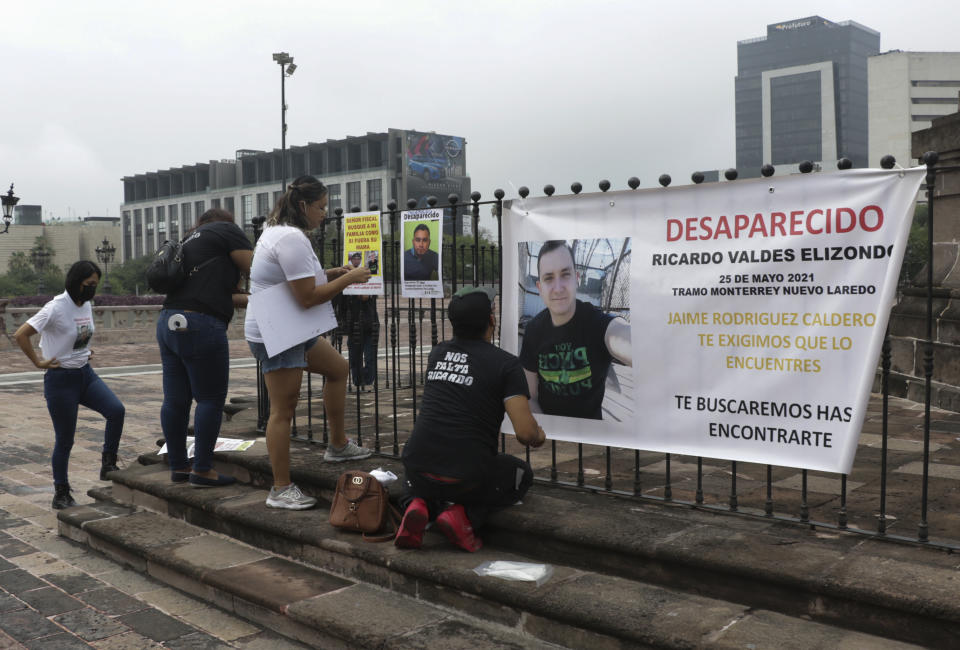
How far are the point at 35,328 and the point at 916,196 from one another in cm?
544

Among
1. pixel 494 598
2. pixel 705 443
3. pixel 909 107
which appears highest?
pixel 909 107

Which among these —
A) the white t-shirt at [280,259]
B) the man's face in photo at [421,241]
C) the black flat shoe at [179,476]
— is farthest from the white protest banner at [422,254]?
the black flat shoe at [179,476]

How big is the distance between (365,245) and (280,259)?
3.55 feet

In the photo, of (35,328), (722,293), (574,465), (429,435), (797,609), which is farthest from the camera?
(35,328)

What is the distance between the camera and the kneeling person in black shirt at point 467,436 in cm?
392

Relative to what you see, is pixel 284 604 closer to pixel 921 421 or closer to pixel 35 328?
pixel 35 328

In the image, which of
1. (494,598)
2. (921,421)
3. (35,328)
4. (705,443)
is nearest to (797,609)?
(705,443)

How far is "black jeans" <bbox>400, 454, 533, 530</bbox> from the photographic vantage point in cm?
393

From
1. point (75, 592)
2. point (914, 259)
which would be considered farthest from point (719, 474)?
point (914, 259)

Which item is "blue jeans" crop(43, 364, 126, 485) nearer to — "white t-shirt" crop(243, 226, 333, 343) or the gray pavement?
the gray pavement

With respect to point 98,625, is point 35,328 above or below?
above

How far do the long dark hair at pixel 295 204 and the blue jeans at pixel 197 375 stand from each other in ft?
2.91

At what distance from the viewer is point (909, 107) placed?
10250cm

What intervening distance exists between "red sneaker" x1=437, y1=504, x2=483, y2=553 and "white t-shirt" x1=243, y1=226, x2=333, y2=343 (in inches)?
59.7
